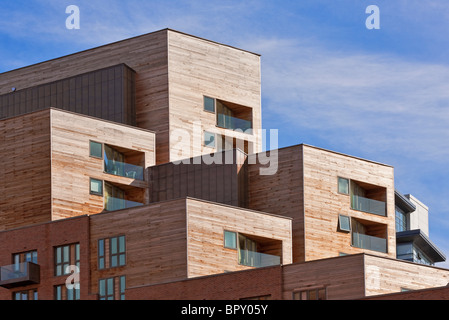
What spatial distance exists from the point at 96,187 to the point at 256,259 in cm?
1255

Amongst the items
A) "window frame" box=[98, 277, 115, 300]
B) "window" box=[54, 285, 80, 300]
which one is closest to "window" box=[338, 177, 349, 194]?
"window frame" box=[98, 277, 115, 300]

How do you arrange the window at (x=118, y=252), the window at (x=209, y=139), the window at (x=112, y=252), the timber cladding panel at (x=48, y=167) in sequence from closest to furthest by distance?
the window at (x=118, y=252) → the window at (x=112, y=252) → the timber cladding panel at (x=48, y=167) → the window at (x=209, y=139)

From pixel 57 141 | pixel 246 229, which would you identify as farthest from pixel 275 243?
pixel 57 141

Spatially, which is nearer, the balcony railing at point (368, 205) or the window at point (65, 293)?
the window at point (65, 293)

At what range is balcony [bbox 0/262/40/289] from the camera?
78000 millimetres

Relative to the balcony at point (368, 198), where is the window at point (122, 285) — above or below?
below

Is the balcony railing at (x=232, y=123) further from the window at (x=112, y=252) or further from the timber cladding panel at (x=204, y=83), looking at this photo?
the window at (x=112, y=252)

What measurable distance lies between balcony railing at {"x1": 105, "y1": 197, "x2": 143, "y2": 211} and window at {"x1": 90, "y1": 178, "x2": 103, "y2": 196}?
2.76ft

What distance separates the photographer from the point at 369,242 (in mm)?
87688

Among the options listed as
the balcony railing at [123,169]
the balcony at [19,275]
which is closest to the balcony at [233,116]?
the balcony railing at [123,169]

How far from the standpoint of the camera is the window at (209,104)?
306 feet

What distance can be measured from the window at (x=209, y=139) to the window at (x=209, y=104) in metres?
1.75

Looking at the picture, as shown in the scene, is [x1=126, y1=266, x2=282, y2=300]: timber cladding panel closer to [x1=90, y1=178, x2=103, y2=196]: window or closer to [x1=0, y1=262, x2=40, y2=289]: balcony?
[x1=0, y1=262, x2=40, y2=289]: balcony
